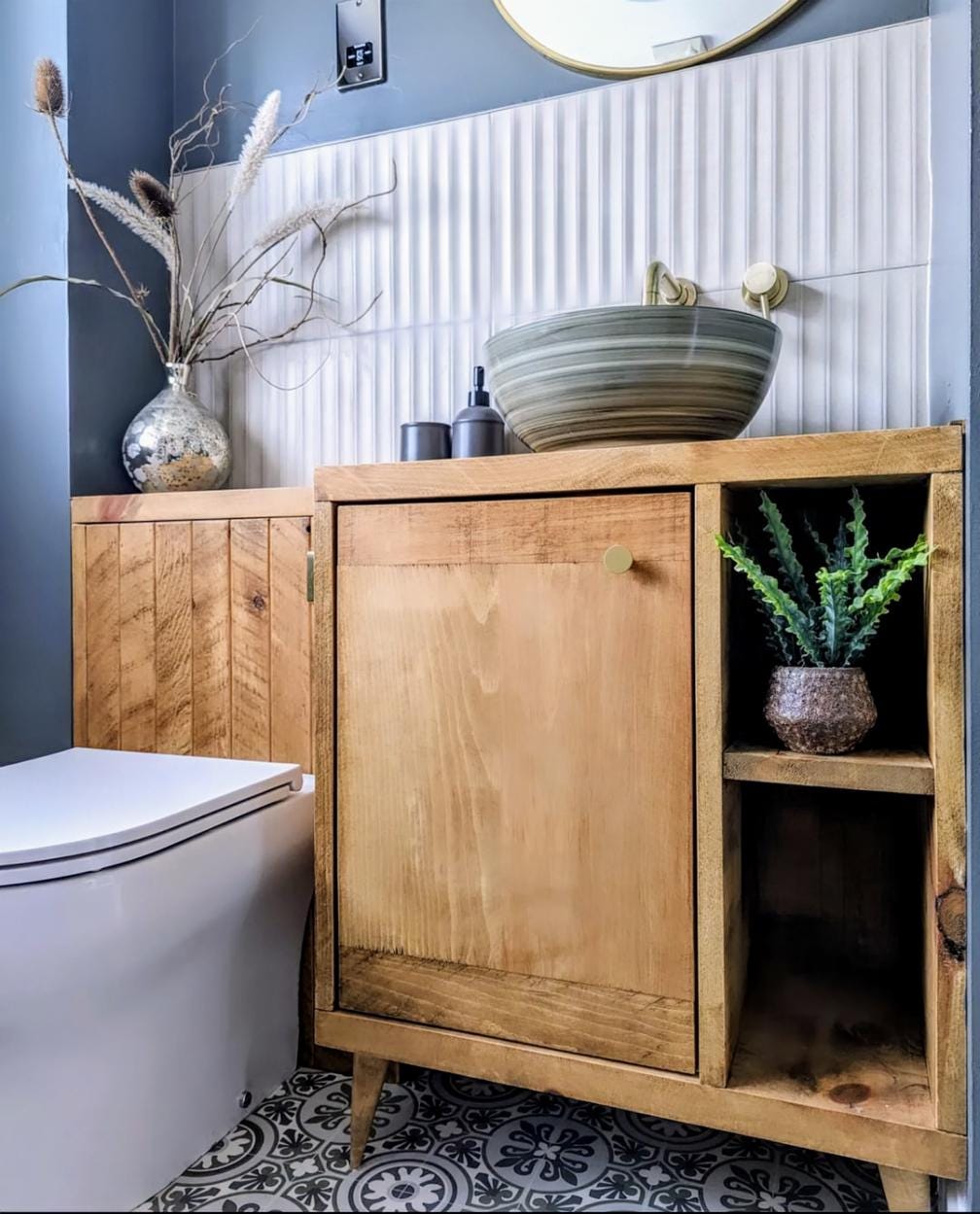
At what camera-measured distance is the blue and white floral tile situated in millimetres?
926

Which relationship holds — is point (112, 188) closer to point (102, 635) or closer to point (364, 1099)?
point (102, 635)

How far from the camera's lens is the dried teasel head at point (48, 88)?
124cm

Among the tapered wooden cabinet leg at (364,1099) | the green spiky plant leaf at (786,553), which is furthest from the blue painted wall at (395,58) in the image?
the tapered wooden cabinet leg at (364,1099)

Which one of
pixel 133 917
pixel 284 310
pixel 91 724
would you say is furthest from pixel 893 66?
pixel 91 724

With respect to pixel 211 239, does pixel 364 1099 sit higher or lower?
lower

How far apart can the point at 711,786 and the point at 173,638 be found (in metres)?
0.89

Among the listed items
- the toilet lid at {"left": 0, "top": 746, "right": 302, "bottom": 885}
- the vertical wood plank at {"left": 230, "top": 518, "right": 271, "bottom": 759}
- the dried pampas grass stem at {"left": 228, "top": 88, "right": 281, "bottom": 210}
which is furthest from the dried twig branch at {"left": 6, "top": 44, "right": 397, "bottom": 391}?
the toilet lid at {"left": 0, "top": 746, "right": 302, "bottom": 885}

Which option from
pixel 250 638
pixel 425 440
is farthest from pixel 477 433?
pixel 250 638

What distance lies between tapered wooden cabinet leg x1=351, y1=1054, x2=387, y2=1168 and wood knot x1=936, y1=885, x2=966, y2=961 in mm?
602

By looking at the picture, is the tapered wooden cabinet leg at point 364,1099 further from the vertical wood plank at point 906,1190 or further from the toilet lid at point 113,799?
the vertical wood plank at point 906,1190

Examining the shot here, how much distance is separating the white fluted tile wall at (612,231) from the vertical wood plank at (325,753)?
46 centimetres

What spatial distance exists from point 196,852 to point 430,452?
0.61 metres

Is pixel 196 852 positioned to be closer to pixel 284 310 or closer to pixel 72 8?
pixel 284 310

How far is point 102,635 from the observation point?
1.42 m
